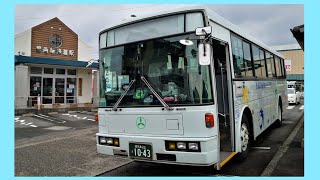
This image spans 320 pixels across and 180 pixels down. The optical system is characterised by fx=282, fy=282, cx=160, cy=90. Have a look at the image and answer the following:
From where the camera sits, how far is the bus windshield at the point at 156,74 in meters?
4.64

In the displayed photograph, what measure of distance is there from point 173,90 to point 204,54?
832 millimetres

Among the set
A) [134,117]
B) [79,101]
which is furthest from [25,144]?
[79,101]

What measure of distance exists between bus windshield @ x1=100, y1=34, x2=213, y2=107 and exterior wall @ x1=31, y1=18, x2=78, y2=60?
18.8 metres

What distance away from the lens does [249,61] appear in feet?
23.3

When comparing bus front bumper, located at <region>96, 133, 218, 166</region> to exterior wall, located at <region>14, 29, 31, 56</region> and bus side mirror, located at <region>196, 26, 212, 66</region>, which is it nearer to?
bus side mirror, located at <region>196, 26, 212, 66</region>

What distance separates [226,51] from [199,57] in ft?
4.97

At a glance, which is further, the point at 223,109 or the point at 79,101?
the point at 79,101

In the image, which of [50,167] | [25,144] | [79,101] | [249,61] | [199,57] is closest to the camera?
[199,57]

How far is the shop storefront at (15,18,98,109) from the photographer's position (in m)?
19.8

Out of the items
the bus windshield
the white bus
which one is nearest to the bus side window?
the white bus

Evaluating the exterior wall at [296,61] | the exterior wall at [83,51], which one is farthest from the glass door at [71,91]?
the exterior wall at [296,61]

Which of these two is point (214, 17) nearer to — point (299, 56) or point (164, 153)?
point (164, 153)

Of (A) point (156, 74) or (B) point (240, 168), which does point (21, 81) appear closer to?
(A) point (156, 74)

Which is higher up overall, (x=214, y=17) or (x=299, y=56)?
(x=299, y=56)
